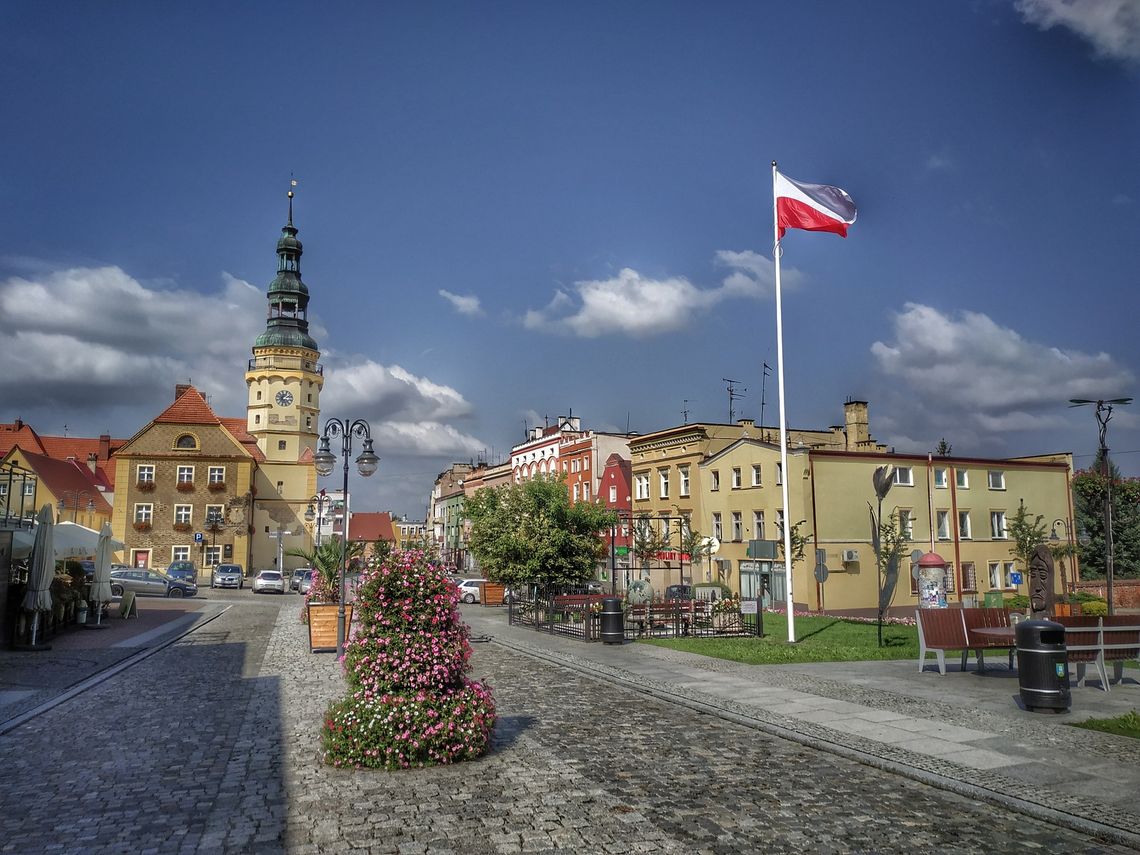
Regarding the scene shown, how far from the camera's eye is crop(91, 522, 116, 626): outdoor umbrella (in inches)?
978

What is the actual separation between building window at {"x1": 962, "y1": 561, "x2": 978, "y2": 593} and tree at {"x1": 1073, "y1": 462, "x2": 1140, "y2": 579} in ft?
43.2

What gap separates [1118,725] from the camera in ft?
33.0

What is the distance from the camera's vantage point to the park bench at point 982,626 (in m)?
14.0

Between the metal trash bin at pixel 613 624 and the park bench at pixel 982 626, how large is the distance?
8.13 m

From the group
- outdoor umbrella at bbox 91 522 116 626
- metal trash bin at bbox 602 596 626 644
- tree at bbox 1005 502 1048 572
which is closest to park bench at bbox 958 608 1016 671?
metal trash bin at bbox 602 596 626 644

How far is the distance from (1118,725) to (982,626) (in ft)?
15.4

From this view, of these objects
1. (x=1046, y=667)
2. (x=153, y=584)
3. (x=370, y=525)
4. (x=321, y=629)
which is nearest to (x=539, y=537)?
(x=321, y=629)

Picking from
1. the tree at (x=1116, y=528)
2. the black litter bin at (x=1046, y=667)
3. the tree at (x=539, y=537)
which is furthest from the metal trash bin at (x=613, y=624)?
the tree at (x=1116, y=528)

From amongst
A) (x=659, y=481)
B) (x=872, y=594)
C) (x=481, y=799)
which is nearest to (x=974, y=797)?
(x=481, y=799)

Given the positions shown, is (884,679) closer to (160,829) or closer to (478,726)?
(478,726)

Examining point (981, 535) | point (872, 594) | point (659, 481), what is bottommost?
point (872, 594)

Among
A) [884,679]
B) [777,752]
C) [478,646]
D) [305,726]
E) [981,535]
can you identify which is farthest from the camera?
[981,535]

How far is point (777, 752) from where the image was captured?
9.23 metres

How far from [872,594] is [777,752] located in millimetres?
32952
